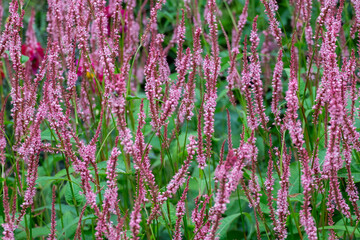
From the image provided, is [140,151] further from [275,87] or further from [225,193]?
[275,87]

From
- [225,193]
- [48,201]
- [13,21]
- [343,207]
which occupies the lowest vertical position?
[48,201]

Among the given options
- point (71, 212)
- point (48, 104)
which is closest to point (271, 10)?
point (48, 104)

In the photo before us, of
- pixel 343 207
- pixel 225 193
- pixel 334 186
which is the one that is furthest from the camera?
pixel 343 207

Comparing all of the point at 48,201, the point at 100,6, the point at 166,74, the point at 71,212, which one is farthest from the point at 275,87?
the point at 48,201

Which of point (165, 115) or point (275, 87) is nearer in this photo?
point (165, 115)

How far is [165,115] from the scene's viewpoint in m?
1.39

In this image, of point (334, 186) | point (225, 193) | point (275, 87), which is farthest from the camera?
point (275, 87)

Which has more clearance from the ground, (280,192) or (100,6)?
(100,6)

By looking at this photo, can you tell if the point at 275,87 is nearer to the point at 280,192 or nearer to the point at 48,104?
the point at 280,192

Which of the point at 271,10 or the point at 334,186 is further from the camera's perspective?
the point at 271,10

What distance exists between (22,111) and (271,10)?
97cm

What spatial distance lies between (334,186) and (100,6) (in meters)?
1.01

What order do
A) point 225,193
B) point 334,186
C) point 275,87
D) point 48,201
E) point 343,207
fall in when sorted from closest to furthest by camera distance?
point 225,193 < point 334,186 < point 343,207 < point 275,87 < point 48,201

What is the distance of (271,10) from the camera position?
67.0 inches
